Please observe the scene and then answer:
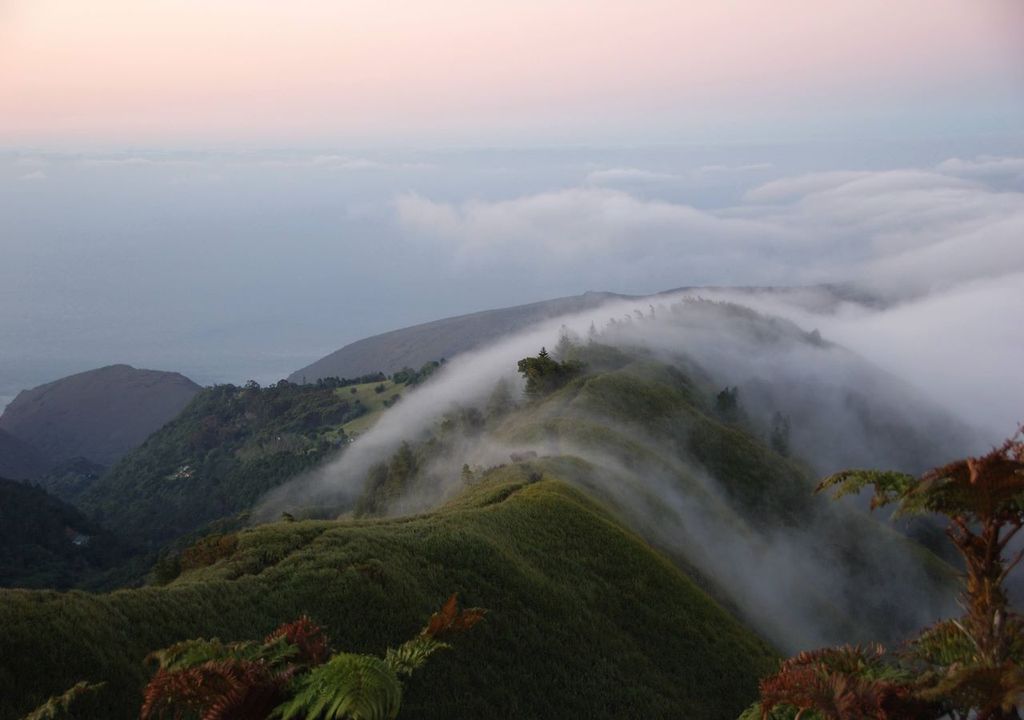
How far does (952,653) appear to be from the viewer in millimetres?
9242

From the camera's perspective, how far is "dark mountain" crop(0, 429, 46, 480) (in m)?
168

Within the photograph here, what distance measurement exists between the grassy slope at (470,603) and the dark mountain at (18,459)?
541 feet

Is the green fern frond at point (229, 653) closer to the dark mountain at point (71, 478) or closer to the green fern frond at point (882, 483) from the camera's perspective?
the green fern frond at point (882, 483)

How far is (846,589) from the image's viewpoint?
4925 cm

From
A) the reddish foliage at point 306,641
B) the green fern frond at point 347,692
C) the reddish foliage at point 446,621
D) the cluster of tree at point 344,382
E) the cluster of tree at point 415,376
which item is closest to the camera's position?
the green fern frond at point 347,692

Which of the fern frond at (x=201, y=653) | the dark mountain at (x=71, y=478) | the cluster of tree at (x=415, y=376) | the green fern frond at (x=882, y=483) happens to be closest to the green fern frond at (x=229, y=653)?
the fern frond at (x=201, y=653)

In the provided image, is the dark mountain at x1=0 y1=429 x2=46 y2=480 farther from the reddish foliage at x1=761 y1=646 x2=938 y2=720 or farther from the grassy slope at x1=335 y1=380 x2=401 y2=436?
the reddish foliage at x1=761 y1=646 x2=938 y2=720

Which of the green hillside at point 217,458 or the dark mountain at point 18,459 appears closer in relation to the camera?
the green hillside at point 217,458

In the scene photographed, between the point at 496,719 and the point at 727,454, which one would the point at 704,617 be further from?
the point at 727,454

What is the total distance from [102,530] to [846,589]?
76.0m

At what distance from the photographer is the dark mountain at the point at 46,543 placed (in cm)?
7550

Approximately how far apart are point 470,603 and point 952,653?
12021 millimetres

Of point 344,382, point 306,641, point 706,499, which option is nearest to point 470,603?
point 306,641

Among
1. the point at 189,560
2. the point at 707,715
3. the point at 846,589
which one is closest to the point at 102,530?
the point at 846,589
